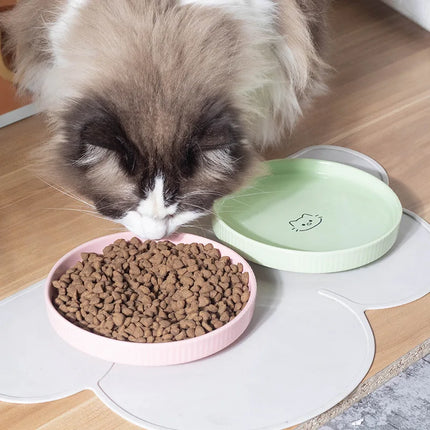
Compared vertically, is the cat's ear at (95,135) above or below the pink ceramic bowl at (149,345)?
above

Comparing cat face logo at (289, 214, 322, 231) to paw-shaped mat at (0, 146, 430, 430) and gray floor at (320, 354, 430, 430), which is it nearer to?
paw-shaped mat at (0, 146, 430, 430)

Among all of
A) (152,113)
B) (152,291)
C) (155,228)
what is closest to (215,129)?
(152,113)

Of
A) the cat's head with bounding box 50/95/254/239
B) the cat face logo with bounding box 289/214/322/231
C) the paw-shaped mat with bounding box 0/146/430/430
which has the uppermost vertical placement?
the cat's head with bounding box 50/95/254/239

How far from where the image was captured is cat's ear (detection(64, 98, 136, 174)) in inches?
57.7

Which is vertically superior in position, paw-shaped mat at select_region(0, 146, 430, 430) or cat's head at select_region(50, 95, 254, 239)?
cat's head at select_region(50, 95, 254, 239)

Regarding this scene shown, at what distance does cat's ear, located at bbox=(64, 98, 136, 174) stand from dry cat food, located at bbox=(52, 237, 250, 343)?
0.25m

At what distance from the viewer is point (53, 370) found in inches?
63.5

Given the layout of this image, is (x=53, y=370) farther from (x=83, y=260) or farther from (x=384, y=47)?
(x=384, y=47)

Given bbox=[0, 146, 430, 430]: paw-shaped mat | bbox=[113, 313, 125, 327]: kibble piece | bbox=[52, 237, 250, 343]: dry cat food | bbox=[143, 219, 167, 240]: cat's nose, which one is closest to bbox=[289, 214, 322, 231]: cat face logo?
bbox=[0, 146, 430, 430]: paw-shaped mat

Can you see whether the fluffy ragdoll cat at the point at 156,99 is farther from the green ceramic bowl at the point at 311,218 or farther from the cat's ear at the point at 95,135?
the green ceramic bowl at the point at 311,218

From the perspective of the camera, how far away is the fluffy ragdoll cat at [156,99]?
1530 millimetres

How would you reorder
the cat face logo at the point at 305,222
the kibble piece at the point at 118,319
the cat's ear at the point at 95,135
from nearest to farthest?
1. the cat's ear at the point at 95,135
2. the kibble piece at the point at 118,319
3. the cat face logo at the point at 305,222

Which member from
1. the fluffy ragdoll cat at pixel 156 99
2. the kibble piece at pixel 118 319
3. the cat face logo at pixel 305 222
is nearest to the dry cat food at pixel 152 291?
the kibble piece at pixel 118 319

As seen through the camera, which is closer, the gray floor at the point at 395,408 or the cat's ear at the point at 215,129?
the cat's ear at the point at 215,129
